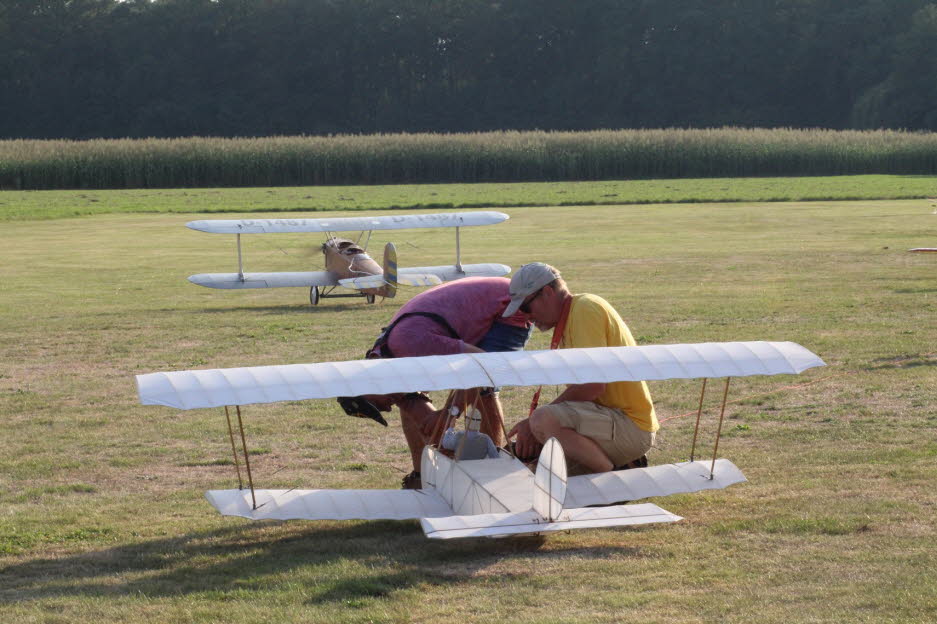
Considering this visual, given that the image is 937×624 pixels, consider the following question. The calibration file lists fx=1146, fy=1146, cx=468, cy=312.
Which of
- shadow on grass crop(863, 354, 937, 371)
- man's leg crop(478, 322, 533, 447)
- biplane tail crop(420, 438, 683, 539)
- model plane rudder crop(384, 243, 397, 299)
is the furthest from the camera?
model plane rudder crop(384, 243, 397, 299)

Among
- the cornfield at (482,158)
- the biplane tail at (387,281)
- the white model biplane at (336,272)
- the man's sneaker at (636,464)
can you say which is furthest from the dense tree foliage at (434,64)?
the man's sneaker at (636,464)

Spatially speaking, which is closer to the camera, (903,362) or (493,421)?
(493,421)

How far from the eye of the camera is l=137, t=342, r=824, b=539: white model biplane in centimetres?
520

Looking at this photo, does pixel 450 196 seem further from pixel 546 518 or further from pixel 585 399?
pixel 546 518

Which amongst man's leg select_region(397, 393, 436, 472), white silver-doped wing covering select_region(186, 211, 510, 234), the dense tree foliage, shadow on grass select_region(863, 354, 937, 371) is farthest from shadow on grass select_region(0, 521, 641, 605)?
the dense tree foliage

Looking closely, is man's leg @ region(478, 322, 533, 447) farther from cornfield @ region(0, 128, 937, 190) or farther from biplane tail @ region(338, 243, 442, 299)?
cornfield @ region(0, 128, 937, 190)

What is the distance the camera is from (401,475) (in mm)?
7336

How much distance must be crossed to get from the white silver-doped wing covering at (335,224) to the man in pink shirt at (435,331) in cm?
1082

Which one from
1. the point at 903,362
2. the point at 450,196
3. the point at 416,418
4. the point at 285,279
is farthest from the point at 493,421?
the point at 450,196

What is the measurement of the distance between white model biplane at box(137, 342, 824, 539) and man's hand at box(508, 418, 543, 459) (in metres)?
0.31

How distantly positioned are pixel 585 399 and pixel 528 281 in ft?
2.45

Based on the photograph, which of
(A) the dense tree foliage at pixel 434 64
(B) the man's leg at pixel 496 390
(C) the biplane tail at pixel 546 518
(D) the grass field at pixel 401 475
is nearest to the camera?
(D) the grass field at pixel 401 475

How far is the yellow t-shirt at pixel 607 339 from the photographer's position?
6.13m

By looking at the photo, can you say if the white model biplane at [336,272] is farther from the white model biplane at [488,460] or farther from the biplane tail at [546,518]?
the biplane tail at [546,518]
